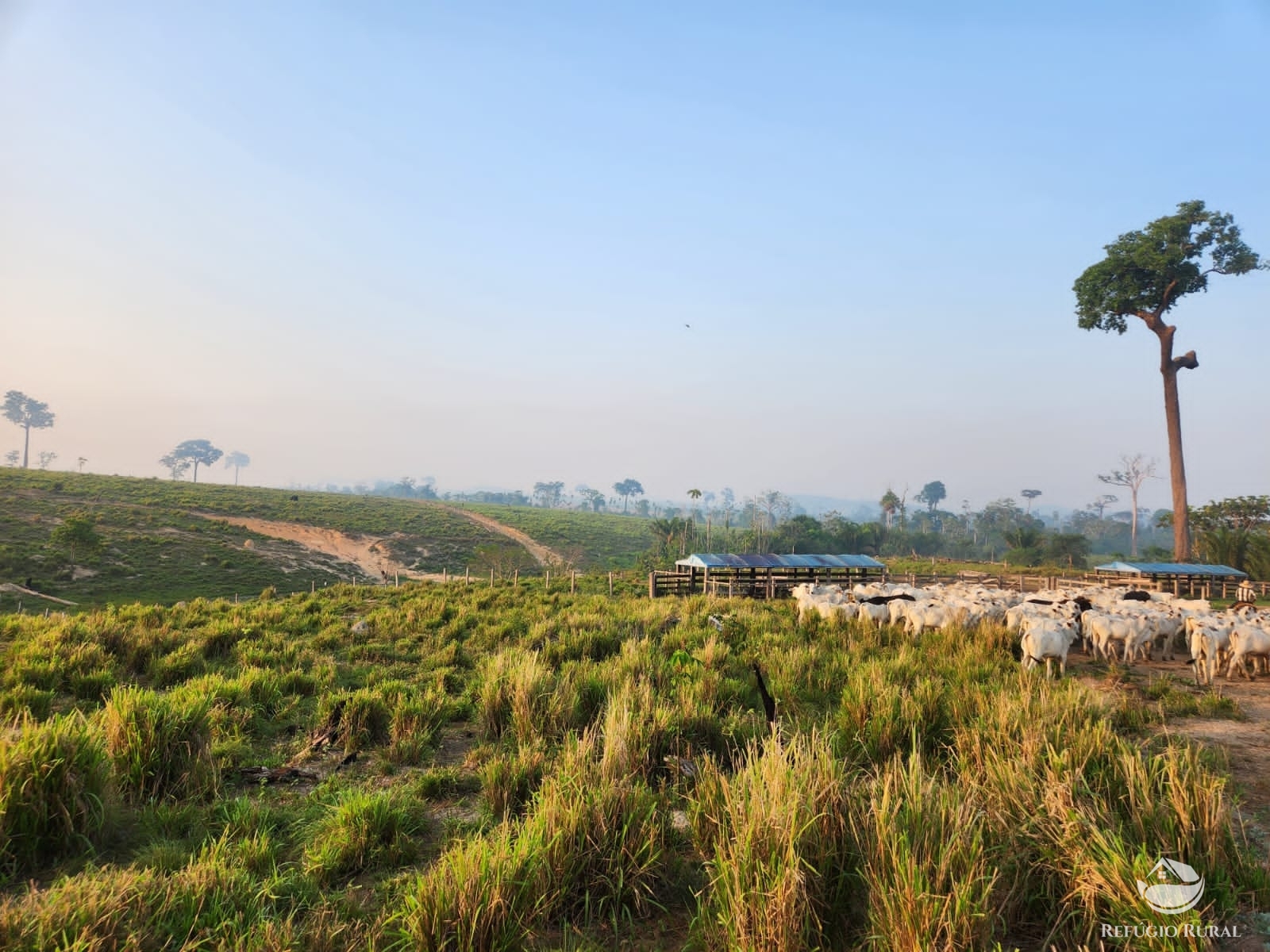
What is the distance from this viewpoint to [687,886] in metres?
3.92

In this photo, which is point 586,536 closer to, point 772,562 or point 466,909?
point 772,562

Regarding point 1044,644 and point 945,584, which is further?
point 945,584

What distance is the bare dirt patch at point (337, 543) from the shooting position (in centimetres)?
5178

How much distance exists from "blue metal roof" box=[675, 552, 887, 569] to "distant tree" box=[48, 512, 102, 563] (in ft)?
119

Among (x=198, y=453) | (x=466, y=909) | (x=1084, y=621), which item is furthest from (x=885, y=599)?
(x=198, y=453)

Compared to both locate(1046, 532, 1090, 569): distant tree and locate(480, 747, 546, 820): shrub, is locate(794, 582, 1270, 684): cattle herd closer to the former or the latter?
locate(480, 747, 546, 820): shrub

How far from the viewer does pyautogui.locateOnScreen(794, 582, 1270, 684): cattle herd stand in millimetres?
11234

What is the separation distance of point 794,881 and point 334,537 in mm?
65611

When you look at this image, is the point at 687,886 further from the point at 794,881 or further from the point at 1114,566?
the point at 1114,566

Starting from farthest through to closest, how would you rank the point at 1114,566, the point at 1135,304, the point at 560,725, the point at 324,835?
the point at 1135,304
the point at 1114,566
the point at 560,725
the point at 324,835

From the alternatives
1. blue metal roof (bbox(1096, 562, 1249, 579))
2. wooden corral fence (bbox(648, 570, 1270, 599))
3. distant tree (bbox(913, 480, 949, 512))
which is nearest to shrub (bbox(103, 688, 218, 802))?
wooden corral fence (bbox(648, 570, 1270, 599))

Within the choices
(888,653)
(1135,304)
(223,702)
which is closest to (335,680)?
(223,702)

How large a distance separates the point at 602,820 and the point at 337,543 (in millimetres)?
62353

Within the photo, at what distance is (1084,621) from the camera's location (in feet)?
46.3
